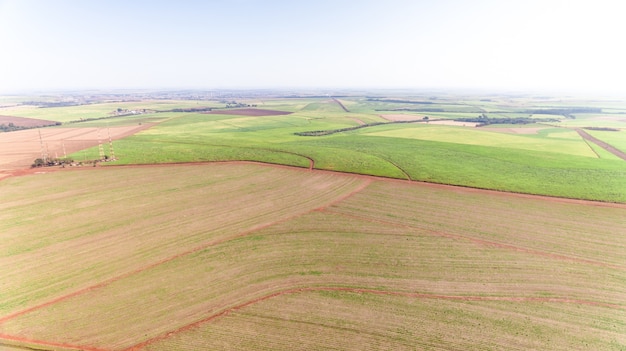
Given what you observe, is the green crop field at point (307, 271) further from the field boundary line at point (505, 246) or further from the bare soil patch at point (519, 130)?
the bare soil patch at point (519, 130)

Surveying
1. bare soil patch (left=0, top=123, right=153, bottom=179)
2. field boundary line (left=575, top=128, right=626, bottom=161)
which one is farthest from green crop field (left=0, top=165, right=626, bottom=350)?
field boundary line (left=575, top=128, right=626, bottom=161)

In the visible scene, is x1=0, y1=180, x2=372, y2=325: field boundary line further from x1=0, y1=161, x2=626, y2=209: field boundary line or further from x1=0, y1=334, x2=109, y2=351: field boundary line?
x1=0, y1=161, x2=626, y2=209: field boundary line

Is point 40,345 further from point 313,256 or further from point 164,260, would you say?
point 313,256

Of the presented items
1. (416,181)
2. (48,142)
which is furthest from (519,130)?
(48,142)

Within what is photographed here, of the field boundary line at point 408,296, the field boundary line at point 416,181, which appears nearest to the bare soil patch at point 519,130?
the field boundary line at point 416,181

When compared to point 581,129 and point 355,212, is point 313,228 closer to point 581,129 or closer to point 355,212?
point 355,212

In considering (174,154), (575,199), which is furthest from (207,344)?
(174,154)
